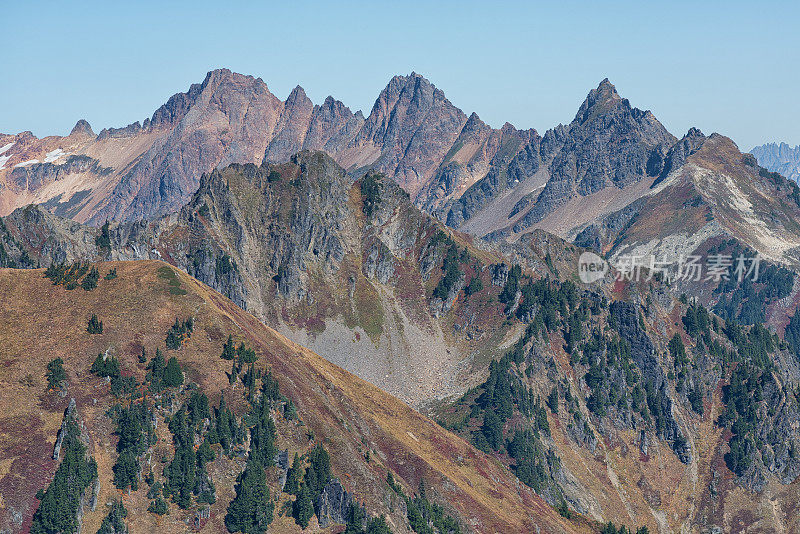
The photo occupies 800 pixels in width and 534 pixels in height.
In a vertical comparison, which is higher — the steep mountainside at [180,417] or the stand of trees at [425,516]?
the steep mountainside at [180,417]

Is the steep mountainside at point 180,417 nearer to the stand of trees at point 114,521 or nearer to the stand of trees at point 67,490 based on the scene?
the stand of trees at point 114,521

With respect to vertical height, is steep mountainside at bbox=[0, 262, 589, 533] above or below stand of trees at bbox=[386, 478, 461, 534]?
above

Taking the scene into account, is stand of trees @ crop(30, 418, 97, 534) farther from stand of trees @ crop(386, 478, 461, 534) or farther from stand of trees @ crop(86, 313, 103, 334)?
stand of trees @ crop(386, 478, 461, 534)

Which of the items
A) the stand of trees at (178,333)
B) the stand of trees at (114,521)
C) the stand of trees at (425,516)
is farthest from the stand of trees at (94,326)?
the stand of trees at (425,516)

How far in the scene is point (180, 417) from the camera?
503ft

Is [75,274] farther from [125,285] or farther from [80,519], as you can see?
[80,519]

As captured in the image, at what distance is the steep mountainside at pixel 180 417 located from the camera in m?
141

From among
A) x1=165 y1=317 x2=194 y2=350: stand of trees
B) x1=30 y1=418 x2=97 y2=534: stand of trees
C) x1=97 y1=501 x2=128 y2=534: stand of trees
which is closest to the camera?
x1=30 y1=418 x2=97 y2=534: stand of trees

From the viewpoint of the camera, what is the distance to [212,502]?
14450 centimetres

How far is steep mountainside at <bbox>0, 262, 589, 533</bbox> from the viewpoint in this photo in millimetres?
141125

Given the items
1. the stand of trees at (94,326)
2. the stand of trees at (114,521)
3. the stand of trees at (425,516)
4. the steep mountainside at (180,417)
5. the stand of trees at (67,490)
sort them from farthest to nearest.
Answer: the stand of trees at (94,326) < the stand of trees at (425,516) < the steep mountainside at (180,417) < the stand of trees at (114,521) < the stand of trees at (67,490)

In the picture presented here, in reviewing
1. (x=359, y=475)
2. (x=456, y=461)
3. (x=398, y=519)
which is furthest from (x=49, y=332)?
(x=456, y=461)

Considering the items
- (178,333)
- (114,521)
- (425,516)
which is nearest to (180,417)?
(178,333)

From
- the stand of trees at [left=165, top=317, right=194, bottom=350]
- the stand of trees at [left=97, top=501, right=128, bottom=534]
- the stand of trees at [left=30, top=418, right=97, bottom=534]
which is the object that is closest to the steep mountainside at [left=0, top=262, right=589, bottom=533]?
the stand of trees at [left=165, top=317, right=194, bottom=350]
